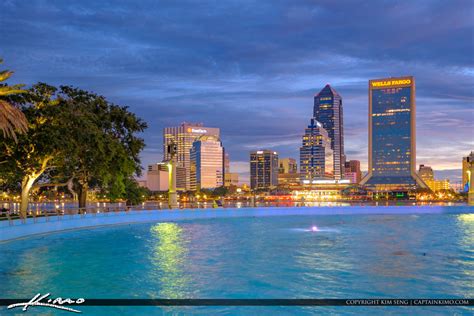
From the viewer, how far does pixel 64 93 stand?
43.5 meters

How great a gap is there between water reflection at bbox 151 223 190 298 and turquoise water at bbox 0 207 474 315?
34 mm

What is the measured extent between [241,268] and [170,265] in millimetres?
2961

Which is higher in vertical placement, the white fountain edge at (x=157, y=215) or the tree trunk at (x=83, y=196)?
the tree trunk at (x=83, y=196)

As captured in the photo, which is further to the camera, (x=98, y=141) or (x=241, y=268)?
(x=98, y=141)

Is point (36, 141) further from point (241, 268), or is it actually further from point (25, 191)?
point (241, 268)

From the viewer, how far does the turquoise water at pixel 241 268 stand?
13992 millimetres

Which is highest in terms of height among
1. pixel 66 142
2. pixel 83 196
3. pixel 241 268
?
pixel 66 142

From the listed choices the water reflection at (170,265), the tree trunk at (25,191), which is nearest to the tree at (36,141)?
the tree trunk at (25,191)

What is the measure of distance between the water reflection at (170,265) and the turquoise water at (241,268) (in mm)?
34

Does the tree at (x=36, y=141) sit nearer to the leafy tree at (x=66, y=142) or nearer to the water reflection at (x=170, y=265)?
the leafy tree at (x=66, y=142)

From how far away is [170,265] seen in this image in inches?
753
